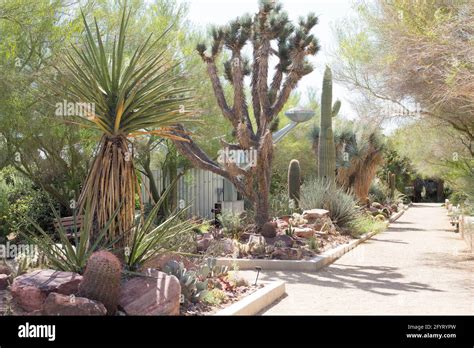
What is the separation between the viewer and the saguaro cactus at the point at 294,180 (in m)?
19.8

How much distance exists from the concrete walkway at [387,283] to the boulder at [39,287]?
258 cm

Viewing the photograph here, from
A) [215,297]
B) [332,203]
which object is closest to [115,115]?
[215,297]

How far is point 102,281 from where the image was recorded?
20.0 feet

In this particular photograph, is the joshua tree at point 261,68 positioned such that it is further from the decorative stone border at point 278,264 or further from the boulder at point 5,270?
the boulder at point 5,270

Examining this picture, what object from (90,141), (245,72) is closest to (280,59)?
(245,72)

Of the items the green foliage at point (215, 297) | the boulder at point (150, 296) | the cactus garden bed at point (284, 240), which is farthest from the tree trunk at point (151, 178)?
the boulder at point (150, 296)

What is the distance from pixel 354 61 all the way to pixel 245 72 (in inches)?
151

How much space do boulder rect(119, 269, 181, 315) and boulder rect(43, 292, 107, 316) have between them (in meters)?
0.52

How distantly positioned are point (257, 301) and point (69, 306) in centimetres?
271

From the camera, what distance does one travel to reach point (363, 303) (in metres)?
8.32

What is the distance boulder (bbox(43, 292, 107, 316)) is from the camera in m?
5.72

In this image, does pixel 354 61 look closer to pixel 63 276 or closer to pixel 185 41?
pixel 185 41
